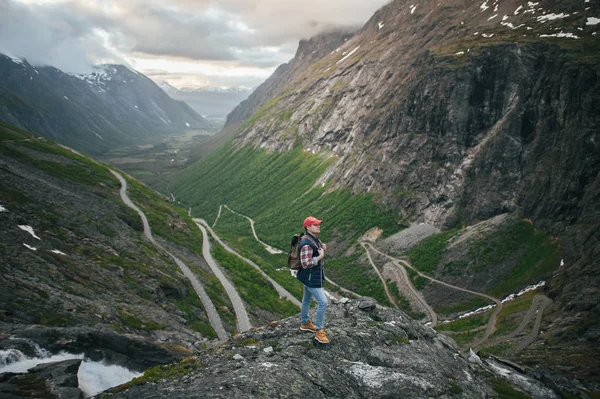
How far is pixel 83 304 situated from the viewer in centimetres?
3117

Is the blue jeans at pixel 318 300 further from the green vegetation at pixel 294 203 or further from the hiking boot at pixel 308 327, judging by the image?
the green vegetation at pixel 294 203

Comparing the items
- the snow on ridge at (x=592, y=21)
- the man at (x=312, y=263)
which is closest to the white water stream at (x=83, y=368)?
the man at (x=312, y=263)

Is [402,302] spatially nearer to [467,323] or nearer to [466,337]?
[467,323]

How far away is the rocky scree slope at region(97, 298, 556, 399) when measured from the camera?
1439 centimetres

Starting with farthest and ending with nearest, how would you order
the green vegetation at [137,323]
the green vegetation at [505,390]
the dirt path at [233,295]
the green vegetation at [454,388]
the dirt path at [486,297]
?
the dirt path at [486,297] → the dirt path at [233,295] → the green vegetation at [137,323] → the green vegetation at [505,390] → the green vegetation at [454,388]

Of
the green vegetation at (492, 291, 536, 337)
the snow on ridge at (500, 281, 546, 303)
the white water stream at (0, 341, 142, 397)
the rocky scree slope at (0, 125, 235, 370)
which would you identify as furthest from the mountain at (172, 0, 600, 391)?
the rocky scree slope at (0, 125, 235, 370)

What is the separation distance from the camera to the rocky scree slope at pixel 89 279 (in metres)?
22.6

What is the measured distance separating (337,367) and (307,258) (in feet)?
17.9

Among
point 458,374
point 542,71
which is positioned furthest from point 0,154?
point 542,71

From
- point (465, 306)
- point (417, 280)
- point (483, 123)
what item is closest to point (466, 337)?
point (465, 306)

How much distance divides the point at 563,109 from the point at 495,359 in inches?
2935

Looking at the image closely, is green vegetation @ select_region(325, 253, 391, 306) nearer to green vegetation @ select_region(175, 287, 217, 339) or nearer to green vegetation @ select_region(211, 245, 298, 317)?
green vegetation @ select_region(211, 245, 298, 317)

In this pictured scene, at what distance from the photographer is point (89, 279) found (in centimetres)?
3791

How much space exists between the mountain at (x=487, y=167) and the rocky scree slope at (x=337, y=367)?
18336mm
